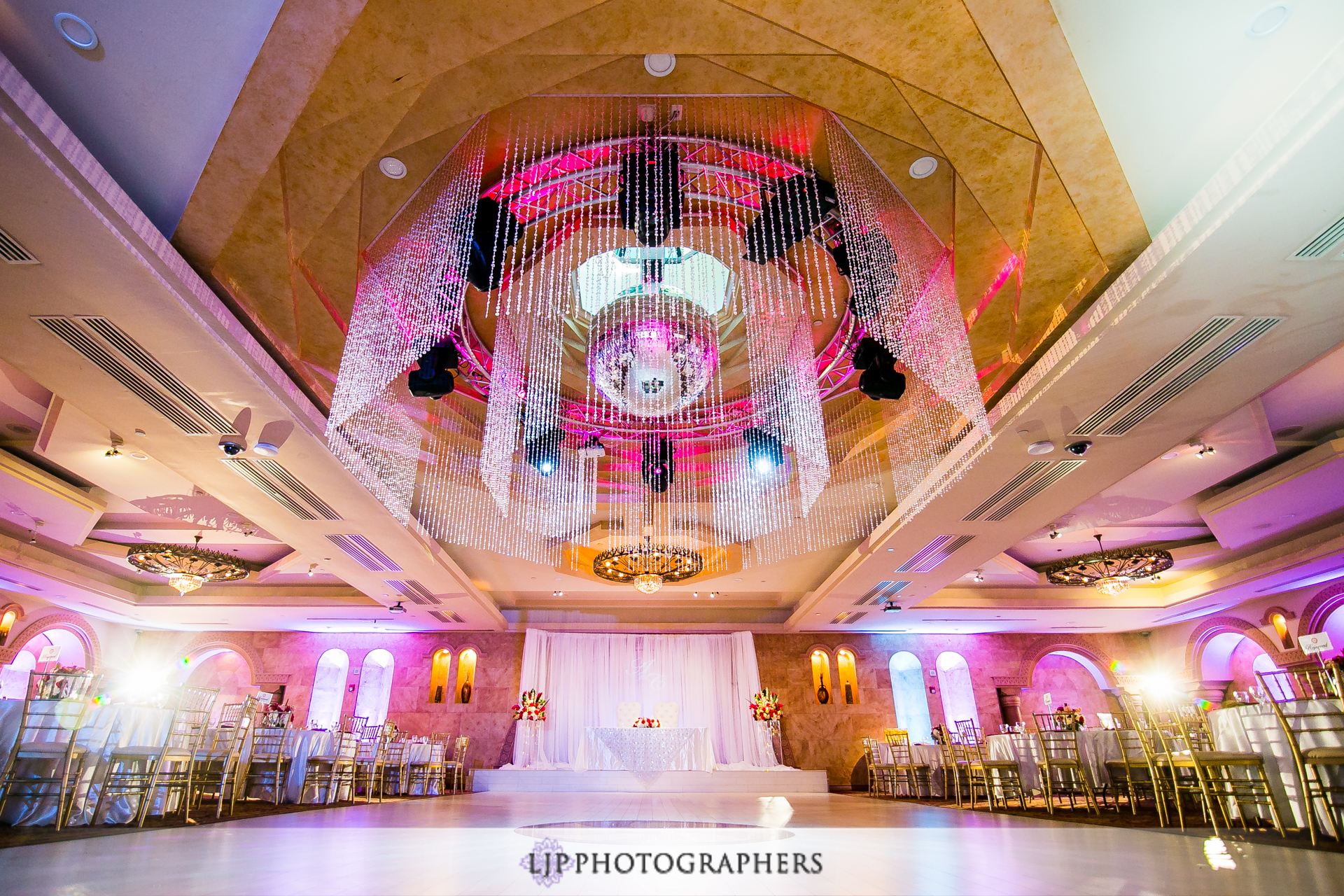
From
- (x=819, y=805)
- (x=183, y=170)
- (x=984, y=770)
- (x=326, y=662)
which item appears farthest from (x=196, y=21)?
(x=326, y=662)

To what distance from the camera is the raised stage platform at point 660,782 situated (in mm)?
12031

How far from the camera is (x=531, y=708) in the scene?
47.2 feet

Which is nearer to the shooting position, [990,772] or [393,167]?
[393,167]

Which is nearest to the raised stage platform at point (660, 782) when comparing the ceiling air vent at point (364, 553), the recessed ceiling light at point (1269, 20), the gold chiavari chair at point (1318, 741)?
the ceiling air vent at point (364, 553)

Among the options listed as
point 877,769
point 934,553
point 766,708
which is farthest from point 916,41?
point 766,708

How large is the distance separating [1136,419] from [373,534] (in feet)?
28.7

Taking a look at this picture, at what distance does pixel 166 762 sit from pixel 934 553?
9640 millimetres

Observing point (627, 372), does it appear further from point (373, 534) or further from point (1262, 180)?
point (1262, 180)

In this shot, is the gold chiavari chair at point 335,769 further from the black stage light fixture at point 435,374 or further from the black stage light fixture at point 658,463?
the black stage light fixture at point 435,374

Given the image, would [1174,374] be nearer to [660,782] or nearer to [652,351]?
[652,351]

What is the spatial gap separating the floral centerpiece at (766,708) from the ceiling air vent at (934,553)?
5.05 m

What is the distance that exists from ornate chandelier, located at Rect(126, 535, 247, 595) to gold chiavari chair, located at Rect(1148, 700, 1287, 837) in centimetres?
1309

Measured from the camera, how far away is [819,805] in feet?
25.5

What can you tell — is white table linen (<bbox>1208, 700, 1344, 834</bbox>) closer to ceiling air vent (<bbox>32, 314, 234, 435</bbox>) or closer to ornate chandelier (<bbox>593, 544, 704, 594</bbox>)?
ornate chandelier (<bbox>593, 544, 704, 594</bbox>)
